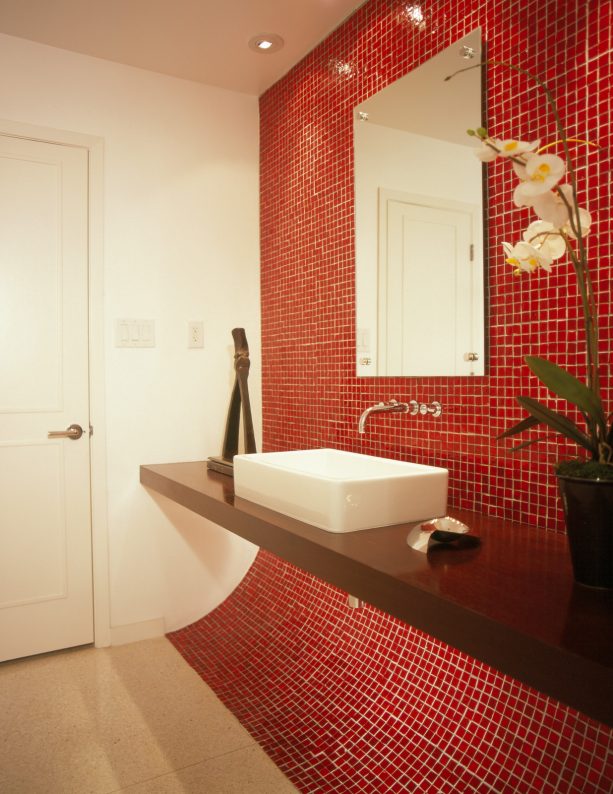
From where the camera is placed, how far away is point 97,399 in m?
2.60

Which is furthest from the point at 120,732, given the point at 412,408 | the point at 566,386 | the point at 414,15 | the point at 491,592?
the point at 414,15

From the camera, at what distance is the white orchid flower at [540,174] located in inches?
38.3

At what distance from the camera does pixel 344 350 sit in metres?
2.35

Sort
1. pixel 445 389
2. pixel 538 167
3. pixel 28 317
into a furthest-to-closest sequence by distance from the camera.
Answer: pixel 28 317 < pixel 445 389 < pixel 538 167

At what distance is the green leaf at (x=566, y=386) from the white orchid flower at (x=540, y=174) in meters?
0.26

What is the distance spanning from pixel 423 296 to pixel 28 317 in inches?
60.9

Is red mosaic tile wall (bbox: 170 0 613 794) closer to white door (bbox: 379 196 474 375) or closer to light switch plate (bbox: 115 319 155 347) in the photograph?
white door (bbox: 379 196 474 375)

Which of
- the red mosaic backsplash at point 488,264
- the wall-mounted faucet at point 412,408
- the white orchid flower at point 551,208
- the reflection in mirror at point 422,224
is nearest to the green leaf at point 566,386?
the white orchid flower at point 551,208

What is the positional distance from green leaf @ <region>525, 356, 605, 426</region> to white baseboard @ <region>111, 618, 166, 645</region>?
2197 millimetres

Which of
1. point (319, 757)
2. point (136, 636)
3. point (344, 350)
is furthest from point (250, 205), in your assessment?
point (319, 757)

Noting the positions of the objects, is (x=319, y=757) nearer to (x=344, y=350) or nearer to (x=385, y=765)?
(x=385, y=765)

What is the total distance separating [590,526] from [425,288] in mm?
1061

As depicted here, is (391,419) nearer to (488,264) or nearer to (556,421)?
(488,264)

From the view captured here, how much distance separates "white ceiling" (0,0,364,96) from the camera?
7.22 feet
